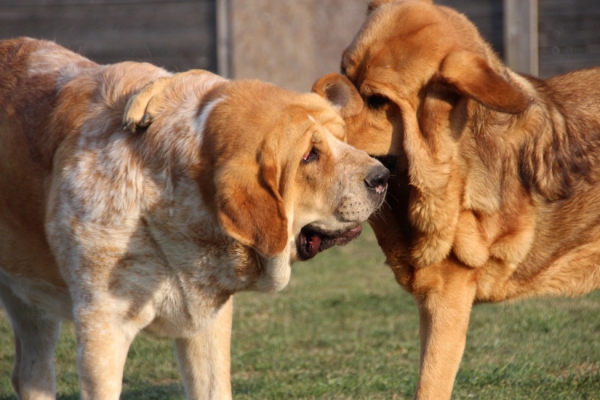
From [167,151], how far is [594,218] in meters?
2.35

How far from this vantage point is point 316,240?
3.82m

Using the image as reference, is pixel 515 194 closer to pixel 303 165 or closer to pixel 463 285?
pixel 463 285

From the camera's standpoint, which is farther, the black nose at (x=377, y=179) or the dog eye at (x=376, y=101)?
the dog eye at (x=376, y=101)

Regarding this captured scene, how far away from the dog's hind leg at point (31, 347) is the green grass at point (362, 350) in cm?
60

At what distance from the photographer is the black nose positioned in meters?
3.60

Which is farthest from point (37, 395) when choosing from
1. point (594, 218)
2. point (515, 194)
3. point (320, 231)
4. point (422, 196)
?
point (594, 218)

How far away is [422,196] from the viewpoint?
4.09 meters

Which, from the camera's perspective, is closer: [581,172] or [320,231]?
[320,231]

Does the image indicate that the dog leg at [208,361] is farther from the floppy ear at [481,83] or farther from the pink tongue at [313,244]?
the floppy ear at [481,83]

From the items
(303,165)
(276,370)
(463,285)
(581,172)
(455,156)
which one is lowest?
(276,370)

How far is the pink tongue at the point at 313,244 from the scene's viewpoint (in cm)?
382

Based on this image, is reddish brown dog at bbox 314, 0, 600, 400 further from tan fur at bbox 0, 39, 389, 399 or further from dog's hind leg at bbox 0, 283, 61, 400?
dog's hind leg at bbox 0, 283, 61, 400

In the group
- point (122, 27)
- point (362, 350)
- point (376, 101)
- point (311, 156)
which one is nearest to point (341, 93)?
point (376, 101)

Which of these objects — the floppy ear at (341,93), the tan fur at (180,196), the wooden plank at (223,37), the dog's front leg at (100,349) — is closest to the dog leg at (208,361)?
the tan fur at (180,196)
